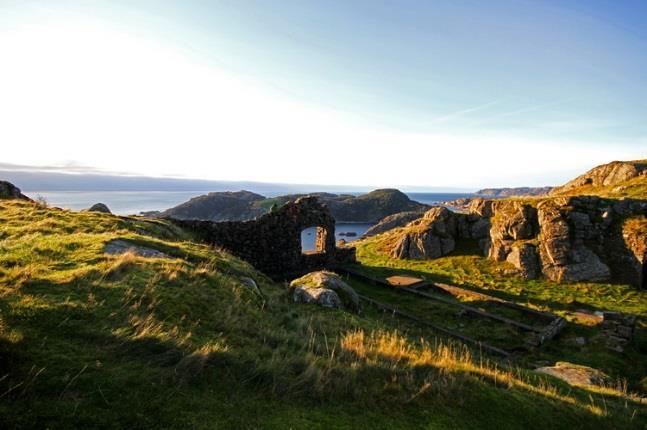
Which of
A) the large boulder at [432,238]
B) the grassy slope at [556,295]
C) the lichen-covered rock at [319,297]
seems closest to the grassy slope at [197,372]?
the lichen-covered rock at [319,297]

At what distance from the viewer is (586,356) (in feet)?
48.0

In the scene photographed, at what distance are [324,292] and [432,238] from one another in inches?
810

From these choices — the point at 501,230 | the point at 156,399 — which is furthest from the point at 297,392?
the point at 501,230

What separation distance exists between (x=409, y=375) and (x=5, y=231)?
54.5 ft

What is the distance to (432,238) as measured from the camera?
32.3 m

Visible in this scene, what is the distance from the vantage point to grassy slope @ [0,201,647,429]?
4.34m

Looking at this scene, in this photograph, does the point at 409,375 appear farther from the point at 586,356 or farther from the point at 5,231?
the point at 5,231

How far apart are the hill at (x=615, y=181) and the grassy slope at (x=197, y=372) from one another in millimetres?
29177

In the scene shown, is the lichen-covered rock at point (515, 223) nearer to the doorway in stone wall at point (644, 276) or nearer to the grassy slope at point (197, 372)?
the doorway in stone wall at point (644, 276)

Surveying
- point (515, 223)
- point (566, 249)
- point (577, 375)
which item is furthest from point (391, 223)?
point (577, 375)

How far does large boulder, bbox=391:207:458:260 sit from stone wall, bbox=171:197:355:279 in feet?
22.7

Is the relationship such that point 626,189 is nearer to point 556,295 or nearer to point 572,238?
point 572,238

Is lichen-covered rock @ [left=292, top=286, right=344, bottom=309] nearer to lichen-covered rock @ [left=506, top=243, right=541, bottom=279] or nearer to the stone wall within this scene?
the stone wall

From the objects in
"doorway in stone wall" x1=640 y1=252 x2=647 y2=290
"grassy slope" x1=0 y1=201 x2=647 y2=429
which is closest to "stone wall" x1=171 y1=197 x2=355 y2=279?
"grassy slope" x1=0 y1=201 x2=647 y2=429
